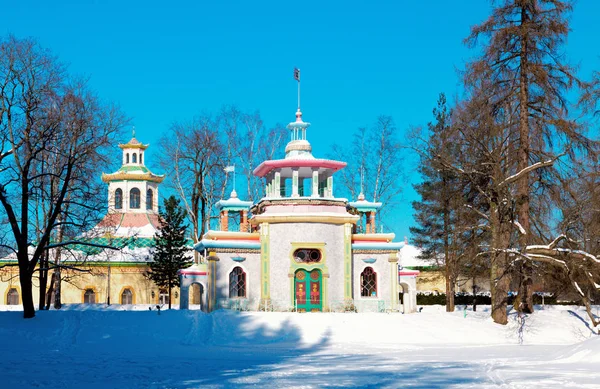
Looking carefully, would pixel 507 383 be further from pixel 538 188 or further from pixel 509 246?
pixel 538 188

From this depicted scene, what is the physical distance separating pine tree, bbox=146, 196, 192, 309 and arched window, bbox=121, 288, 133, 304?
3522 millimetres

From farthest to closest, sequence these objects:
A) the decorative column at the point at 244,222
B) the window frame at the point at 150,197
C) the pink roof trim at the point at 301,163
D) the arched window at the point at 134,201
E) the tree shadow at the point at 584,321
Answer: the window frame at the point at 150,197, the arched window at the point at 134,201, the decorative column at the point at 244,222, the pink roof trim at the point at 301,163, the tree shadow at the point at 584,321

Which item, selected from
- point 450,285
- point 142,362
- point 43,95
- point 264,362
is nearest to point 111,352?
point 142,362

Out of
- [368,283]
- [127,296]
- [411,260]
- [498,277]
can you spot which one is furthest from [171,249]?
[498,277]

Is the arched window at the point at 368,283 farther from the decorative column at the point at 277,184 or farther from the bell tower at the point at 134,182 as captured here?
the bell tower at the point at 134,182

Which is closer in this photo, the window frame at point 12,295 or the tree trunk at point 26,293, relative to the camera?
the tree trunk at point 26,293

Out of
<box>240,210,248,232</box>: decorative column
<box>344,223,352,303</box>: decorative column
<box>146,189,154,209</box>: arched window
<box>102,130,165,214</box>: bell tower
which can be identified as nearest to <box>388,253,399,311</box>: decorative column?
<box>344,223,352,303</box>: decorative column

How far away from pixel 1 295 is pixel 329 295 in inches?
989

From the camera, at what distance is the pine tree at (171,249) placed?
4647 centimetres

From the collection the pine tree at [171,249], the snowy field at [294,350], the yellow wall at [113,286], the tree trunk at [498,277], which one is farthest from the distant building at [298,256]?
the yellow wall at [113,286]

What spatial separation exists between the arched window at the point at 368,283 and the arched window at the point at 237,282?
16.4 feet

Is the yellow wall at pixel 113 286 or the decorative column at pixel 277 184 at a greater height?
the decorative column at pixel 277 184

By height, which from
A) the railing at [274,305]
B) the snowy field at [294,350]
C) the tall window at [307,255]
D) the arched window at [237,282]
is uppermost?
the tall window at [307,255]

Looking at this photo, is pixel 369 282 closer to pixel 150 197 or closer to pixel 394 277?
pixel 394 277
